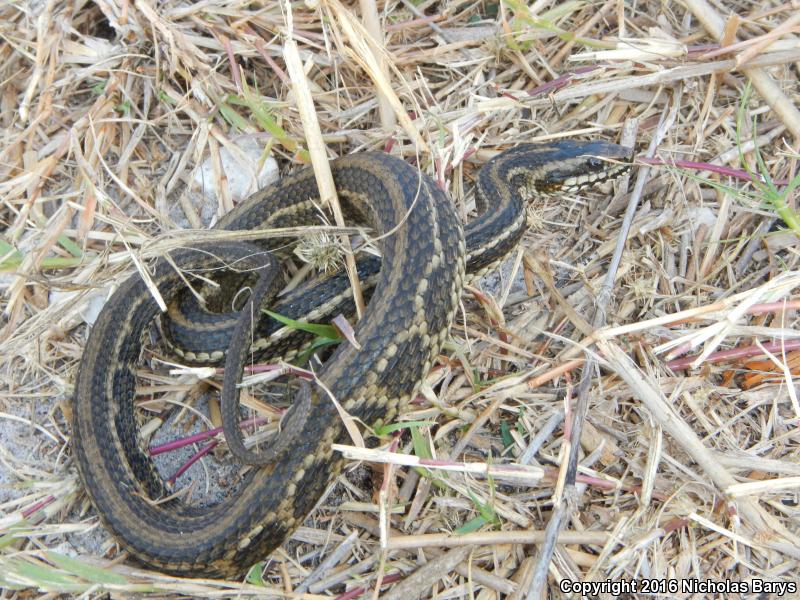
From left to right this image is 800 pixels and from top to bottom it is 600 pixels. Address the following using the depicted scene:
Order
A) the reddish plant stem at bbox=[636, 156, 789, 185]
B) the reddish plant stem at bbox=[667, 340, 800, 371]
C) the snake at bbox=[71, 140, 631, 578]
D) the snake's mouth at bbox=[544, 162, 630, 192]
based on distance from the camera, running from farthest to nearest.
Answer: the snake's mouth at bbox=[544, 162, 630, 192], the reddish plant stem at bbox=[636, 156, 789, 185], the reddish plant stem at bbox=[667, 340, 800, 371], the snake at bbox=[71, 140, 631, 578]

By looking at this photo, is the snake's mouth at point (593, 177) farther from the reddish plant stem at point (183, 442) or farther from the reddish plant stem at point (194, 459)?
the reddish plant stem at point (194, 459)

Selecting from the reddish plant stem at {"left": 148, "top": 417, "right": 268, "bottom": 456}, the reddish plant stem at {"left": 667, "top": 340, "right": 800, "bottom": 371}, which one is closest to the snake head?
the reddish plant stem at {"left": 667, "top": 340, "right": 800, "bottom": 371}

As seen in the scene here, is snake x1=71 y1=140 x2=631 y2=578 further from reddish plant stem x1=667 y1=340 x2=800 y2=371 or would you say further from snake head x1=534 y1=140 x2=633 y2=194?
reddish plant stem x1=667 y1=340 x2=800 y2=371

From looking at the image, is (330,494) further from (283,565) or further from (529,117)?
(529,117)

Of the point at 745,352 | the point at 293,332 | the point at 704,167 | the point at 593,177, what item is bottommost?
the point at 745,352

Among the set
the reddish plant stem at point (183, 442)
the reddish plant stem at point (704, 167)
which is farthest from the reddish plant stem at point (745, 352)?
the reddish plant stem at point (183, 442)

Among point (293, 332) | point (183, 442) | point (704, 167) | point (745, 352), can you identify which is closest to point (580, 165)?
point (704, 167)

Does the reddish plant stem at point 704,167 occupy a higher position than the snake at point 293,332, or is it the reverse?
the snake at point 293,332

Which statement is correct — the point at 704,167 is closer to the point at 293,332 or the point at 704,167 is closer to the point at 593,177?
the point at 593,177
